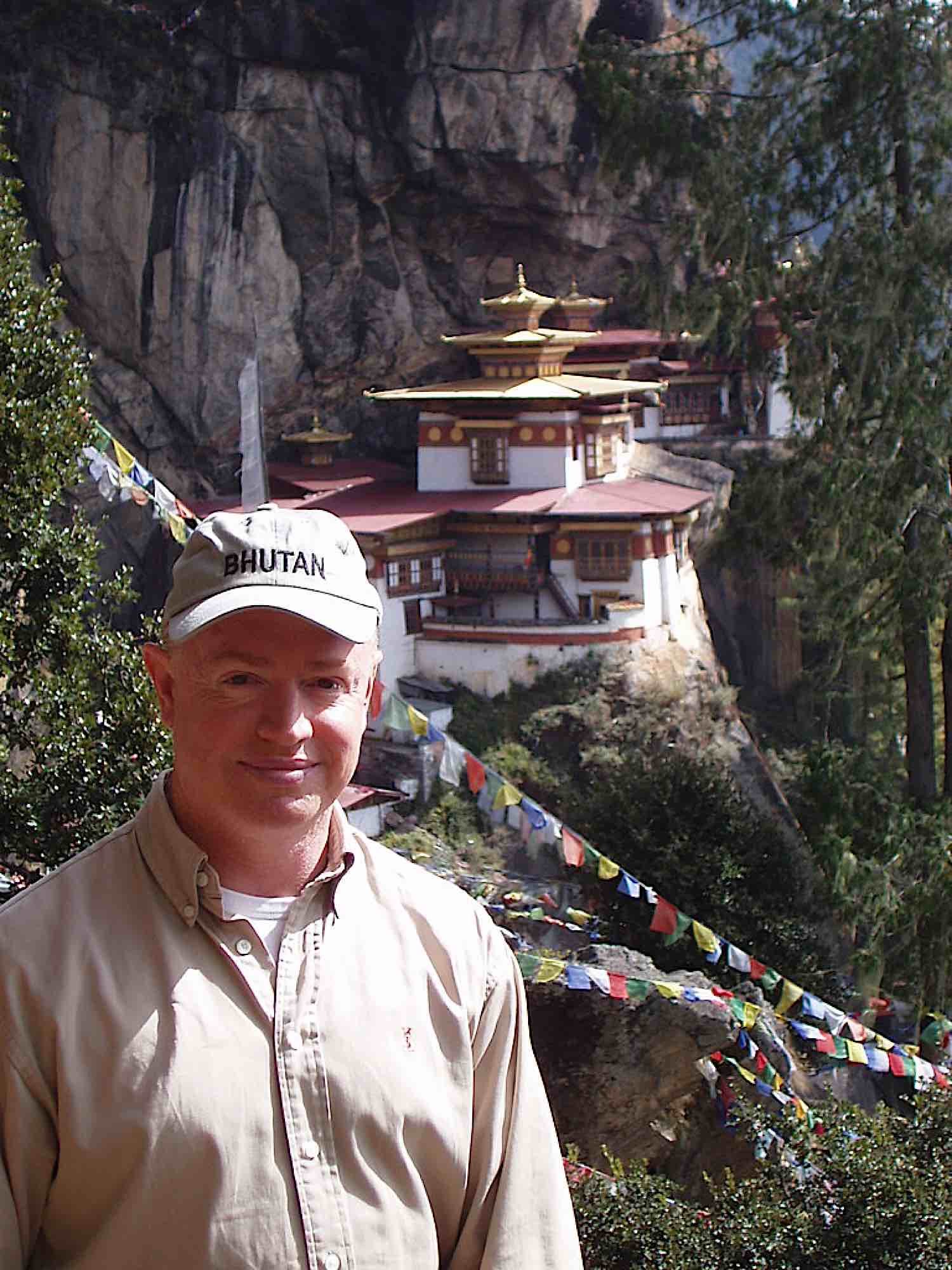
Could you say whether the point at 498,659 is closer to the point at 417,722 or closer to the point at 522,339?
the point at 522,339

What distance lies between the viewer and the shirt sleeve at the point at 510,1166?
2.22 meters

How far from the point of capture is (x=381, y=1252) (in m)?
2.14

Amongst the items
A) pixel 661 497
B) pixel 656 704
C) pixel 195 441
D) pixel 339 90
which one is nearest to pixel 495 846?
pixel 656 704

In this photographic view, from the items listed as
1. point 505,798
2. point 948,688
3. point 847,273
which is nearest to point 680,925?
point 505,798

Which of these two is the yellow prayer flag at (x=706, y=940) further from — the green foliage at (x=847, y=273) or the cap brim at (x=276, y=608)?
the cap brim at (x=276, y=608)

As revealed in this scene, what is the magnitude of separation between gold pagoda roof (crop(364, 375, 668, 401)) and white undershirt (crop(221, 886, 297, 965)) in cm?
2135

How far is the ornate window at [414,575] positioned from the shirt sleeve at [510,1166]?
66.8 ft

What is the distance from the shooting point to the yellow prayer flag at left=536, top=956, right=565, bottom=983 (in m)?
10.4

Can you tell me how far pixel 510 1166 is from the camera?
2248mm

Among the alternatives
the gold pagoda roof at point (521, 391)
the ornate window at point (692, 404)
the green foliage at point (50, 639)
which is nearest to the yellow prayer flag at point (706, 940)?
the green foliage at point (50, 639)

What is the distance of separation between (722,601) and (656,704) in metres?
8.19

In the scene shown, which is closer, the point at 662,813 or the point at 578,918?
the point at 578,918

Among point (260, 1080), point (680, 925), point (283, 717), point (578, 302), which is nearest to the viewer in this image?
point (260, 1080)

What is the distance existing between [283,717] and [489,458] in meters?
22.1
